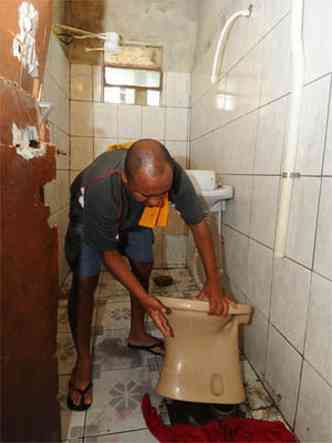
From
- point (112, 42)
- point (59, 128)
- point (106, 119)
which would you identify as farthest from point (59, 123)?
point (112, 42)

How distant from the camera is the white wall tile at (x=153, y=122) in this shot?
2.35 m

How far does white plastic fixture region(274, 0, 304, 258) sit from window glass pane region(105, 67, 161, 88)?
1.57 m

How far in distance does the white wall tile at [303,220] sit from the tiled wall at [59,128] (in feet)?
4.03

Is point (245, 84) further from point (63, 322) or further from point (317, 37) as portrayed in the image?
point (63, 322)

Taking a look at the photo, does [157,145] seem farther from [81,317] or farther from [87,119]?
[87,119]

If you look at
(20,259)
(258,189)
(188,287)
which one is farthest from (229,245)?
(20,259)

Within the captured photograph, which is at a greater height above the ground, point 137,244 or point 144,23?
point 144,23

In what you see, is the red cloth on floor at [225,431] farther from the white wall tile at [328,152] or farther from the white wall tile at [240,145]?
the white wall tile at [240,145]

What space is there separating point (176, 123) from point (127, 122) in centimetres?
39

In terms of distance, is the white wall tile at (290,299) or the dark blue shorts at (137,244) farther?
the dark blue shorts at (137,244)

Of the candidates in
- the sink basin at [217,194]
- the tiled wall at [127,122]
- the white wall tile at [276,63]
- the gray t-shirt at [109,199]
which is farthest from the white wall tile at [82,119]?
the white wall tile at [276,63]

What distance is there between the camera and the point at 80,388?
1100 millimetres

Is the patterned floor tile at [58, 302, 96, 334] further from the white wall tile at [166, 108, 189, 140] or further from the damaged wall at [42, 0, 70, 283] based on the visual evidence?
the white wall tile at [166, 108, 189, 140]

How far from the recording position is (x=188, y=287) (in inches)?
83.0
